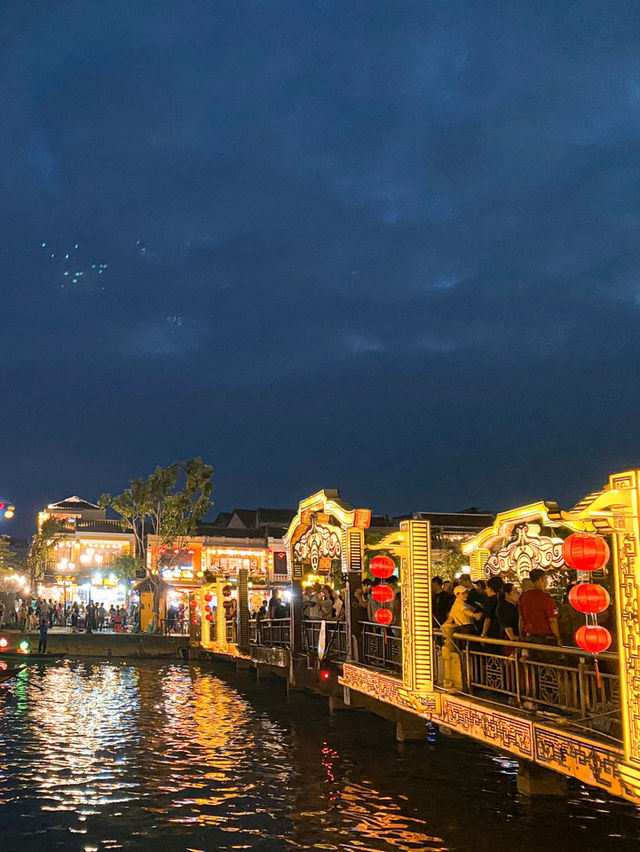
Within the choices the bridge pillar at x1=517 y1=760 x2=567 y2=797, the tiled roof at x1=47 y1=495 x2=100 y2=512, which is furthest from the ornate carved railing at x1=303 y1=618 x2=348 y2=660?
the tiled roof at x1=47 y1=495 x2=100 y2=512

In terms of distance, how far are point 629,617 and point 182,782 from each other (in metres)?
7.68

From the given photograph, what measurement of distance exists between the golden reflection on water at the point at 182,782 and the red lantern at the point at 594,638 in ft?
10.0

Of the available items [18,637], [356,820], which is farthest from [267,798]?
[18,637]

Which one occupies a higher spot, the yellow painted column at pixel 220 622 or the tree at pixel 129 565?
the tree at pixel 129 565

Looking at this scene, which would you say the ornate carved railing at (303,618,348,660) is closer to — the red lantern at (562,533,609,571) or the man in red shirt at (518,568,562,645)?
the man in red shirt at (518,568,562,645)

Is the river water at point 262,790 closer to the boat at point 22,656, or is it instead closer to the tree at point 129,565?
the boat at point 22,656

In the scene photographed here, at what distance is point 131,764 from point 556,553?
918 centimetres

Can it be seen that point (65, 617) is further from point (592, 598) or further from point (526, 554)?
point (592, 598)

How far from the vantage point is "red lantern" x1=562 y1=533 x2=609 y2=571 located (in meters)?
8.48

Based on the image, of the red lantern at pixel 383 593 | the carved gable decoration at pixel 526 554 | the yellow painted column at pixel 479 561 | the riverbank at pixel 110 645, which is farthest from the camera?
the riverbank at pixel 110 645

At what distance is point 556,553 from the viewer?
16.1 meters

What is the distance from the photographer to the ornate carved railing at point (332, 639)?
18.5m

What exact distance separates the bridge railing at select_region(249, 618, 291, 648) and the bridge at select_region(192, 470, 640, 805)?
7 cm

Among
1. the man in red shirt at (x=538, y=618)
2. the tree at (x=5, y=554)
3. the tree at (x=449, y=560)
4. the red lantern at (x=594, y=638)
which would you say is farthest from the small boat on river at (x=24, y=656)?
the red lantern at (x=594, y=638)
